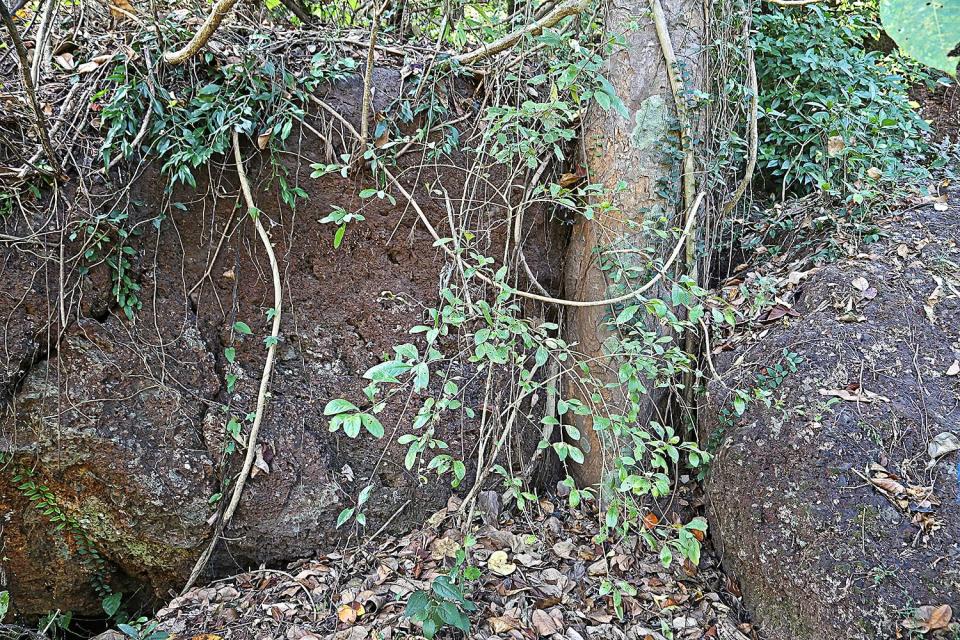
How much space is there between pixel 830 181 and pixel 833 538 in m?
1.98

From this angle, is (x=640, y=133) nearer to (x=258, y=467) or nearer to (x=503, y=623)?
(x=503, y=623)

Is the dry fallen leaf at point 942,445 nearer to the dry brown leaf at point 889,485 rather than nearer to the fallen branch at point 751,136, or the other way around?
the dry brown leaf at point 889,485

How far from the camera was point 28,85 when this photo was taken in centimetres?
214

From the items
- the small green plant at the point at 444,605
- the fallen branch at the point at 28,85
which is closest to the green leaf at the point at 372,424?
the small green plant at the point at 444,605

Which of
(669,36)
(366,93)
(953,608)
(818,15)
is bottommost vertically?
(953,608)

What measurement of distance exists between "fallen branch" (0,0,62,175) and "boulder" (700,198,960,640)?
110 inches

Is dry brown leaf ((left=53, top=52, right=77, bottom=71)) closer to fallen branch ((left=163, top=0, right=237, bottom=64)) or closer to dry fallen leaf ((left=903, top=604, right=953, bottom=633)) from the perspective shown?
fallen branch ((left=163, top=0, right=237, bottom=64))

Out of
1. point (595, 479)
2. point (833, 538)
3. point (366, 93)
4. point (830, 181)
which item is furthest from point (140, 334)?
point (830, 181)

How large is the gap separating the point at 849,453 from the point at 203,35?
114 inches

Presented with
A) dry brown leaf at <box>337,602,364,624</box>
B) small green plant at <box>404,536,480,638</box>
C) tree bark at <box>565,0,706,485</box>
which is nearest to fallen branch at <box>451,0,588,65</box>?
tree bark at <box>565,0,706,485</box>

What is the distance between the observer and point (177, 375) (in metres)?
2.68

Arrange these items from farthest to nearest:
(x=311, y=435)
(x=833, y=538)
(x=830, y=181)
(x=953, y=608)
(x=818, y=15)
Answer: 1. (x=818, y=15)
2. (x=830, y=181)
3. (x=311, y=435)
4. (x=833, y=538)
5. (x=953, y=608)

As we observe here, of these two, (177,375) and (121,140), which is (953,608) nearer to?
(177,375)

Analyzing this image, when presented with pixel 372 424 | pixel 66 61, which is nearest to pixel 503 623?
pixel 372 424
